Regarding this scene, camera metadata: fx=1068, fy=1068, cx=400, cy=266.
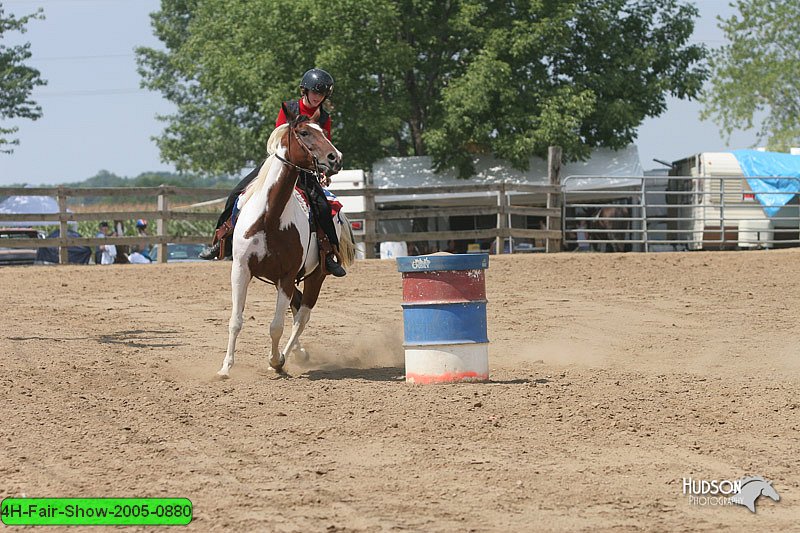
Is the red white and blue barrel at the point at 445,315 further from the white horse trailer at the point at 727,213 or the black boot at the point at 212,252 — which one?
the white horse trailer at the point at 727,213

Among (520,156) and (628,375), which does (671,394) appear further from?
(520,156)

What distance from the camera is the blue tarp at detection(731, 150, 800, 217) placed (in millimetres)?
27297

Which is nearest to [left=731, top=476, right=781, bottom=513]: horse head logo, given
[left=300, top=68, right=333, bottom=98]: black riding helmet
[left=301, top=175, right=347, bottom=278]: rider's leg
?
[left=301, top=175, right=347, bottom=278]: rider's leg

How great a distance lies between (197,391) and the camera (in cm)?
878

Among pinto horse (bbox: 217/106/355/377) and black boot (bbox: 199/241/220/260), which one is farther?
black boot (bbox: 199/241/220/260)

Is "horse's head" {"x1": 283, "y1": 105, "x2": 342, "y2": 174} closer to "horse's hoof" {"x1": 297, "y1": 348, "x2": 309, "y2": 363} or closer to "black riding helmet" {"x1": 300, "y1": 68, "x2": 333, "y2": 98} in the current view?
"black riding helmet" {"x1": 300, "y1": 68, "x2": 333, "y2": 98}

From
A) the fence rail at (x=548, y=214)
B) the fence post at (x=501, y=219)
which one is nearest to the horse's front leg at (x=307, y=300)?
the fence rail at (x=548, y=214)

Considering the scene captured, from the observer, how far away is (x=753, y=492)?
5770 mm

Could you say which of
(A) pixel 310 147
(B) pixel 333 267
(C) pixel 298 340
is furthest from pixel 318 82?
(C) pixel 298 340

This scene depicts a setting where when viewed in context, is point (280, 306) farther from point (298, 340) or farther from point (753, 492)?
point (753, 492)

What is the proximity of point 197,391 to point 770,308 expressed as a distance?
9.74 metres

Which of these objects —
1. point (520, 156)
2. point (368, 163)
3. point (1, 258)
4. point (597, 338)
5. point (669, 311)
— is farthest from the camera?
point (368, 163)

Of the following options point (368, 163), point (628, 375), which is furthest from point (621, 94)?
point (628, 375)

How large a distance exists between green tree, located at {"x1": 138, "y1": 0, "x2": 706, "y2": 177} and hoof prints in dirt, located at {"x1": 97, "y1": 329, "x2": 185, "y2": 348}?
1755 centimetres
